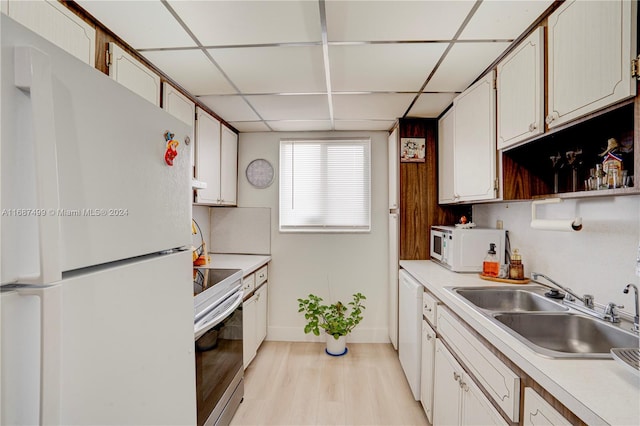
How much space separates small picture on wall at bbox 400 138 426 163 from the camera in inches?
109

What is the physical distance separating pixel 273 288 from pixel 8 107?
2.99 metres

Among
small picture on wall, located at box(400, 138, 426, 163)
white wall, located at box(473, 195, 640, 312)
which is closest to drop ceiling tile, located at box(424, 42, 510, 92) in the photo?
small picture on wall, located at box(400, 138, 426, 163)

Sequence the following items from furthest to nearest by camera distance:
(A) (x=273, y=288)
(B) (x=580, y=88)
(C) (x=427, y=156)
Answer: (A) (x=273, y=288) → (C) (x=427, y=156) → (B) (x=580, y=88)

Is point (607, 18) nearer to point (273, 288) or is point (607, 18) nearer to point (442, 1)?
point (442, 1)

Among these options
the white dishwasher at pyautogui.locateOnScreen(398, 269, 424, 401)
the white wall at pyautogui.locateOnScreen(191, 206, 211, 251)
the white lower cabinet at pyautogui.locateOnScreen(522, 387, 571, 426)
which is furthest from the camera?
the white wall at pyautogui.locateOnScreen(191, 206, 211, 251)

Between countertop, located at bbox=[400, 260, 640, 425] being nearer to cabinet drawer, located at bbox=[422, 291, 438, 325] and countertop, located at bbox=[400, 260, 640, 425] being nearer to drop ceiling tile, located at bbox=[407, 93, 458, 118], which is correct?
cabinet drawer, located at bbox=[422, 291, 438, 325]

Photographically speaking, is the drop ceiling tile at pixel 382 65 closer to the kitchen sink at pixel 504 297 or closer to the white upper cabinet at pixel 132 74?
the white upper cabinet at pixel 132 74

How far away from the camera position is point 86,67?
0.59 metres

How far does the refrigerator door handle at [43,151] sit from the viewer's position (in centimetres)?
45

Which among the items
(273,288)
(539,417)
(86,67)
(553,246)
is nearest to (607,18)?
(553,246)

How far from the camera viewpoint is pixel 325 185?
326 cm

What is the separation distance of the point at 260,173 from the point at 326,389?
7.16 feet

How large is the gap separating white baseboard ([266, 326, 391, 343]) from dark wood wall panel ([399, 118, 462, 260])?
966mm

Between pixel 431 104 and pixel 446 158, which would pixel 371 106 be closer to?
pixel 431 104
